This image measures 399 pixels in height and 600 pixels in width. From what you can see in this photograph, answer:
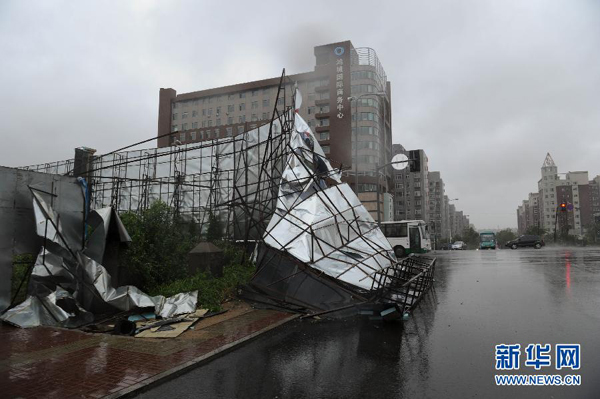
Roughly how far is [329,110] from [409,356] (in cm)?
6177

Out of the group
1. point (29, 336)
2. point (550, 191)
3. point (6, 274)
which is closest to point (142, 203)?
point (6, 274)

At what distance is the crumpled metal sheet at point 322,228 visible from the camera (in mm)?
8570

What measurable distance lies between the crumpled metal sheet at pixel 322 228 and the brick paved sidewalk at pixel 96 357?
2077mm

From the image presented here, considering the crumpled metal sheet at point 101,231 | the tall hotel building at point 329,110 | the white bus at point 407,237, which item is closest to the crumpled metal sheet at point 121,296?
the crumpled metal sheet at point 101,231

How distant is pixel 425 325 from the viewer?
6887mm

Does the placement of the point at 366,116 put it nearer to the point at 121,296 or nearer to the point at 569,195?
the point at 121,296

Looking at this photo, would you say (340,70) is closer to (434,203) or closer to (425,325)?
(425,325)

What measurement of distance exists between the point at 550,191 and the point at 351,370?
13386 cm

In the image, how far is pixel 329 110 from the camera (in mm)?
64188

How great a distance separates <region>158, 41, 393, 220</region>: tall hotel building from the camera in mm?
62031

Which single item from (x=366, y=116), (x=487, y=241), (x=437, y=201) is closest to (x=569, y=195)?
(x=437, y=201)

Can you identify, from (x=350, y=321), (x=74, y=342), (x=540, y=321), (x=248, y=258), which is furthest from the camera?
(x=248, y=258)

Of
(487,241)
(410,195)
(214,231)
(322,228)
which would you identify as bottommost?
(487,241)

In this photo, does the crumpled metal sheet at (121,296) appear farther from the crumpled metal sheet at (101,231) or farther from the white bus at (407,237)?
the white bus at (407,237)
